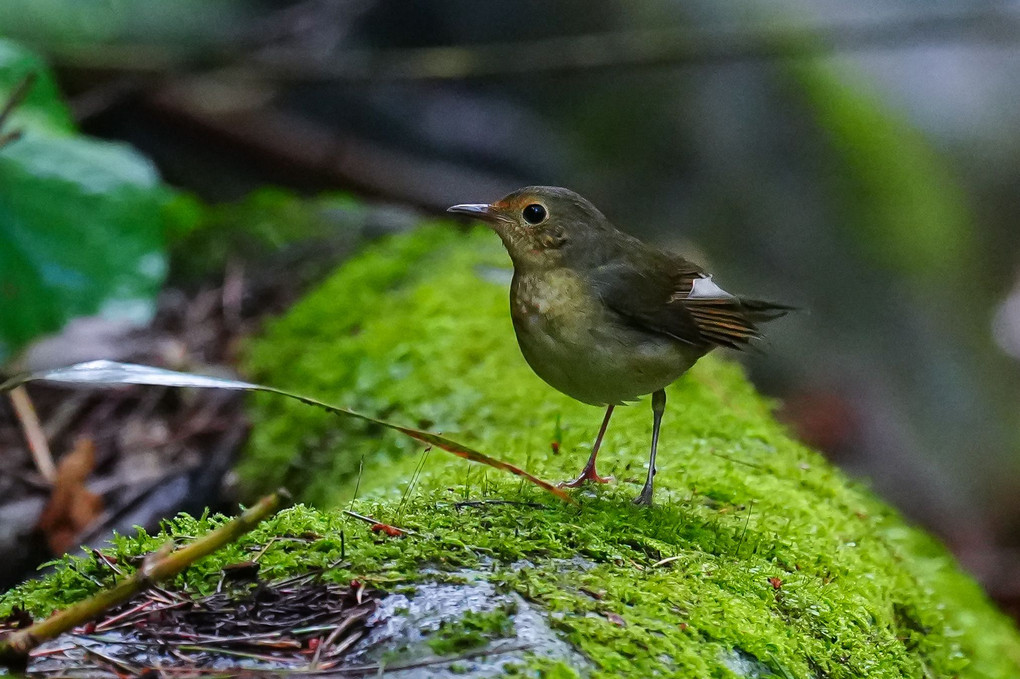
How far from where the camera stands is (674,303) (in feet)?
10.5

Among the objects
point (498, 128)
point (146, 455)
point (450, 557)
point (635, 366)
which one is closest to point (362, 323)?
point (146, 455)

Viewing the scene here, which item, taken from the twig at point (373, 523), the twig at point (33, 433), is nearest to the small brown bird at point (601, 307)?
the twig at point (373, 523)

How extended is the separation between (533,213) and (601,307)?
0.43 metres

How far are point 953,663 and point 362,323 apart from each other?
3.14 meters

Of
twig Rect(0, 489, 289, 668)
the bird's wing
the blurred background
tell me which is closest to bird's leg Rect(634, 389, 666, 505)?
the bird's wing

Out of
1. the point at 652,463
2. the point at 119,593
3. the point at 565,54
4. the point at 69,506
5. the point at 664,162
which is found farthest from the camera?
the point at 664,162

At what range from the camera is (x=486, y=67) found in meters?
6.62

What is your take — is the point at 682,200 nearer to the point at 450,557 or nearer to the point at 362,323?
the point at 362,323

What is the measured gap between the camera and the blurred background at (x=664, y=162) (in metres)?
6.10

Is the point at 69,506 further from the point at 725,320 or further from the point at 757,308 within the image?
the point at 757,308

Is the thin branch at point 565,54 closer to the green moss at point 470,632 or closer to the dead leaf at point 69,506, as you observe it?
the dead leaf at point 69,506

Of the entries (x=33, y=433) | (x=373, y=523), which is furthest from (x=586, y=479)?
(x=33, y=433)

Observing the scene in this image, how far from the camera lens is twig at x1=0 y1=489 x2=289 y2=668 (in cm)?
169

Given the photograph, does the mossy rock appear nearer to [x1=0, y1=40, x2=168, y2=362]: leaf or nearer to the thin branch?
[x1=0, y1=40, x2=168, y2=362]: leaf
